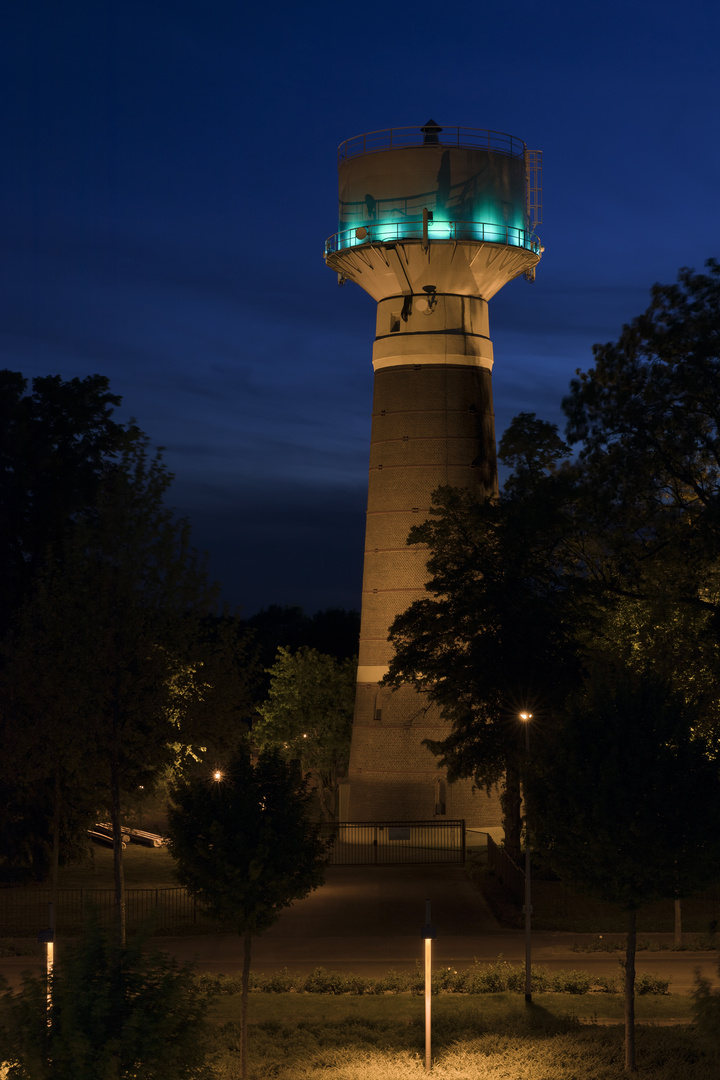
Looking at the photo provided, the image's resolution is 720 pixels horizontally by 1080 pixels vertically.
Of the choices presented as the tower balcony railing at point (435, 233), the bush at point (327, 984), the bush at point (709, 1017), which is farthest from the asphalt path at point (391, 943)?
the tower balcony railing at point (435, 233)

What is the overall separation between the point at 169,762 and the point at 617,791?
463 inches

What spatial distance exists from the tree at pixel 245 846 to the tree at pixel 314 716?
123 feet

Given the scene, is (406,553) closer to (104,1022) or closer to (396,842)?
(396,842)

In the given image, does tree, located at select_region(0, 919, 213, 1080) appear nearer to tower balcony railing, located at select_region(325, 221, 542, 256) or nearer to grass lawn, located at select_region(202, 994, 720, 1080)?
grass lawn, located at select_region(202, 994, 720, 1080)

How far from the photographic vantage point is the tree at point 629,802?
16.0 meters

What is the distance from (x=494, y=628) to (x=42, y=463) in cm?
1397

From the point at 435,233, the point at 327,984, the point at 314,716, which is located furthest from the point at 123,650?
the point at 314,716

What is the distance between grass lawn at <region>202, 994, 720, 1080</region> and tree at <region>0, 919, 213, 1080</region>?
4206 mm

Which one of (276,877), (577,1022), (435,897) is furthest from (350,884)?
(276,877)

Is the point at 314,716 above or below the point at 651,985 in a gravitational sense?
above

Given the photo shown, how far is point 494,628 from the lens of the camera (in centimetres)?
3606

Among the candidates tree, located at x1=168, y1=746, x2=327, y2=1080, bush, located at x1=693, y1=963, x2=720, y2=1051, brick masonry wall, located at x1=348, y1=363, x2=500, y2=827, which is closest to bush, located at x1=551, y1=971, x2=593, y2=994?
tree, located at x1=168, y1=746, x2=327, y2=1080

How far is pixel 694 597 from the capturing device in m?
29.0

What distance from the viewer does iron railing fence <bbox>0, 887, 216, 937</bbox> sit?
2858cm
